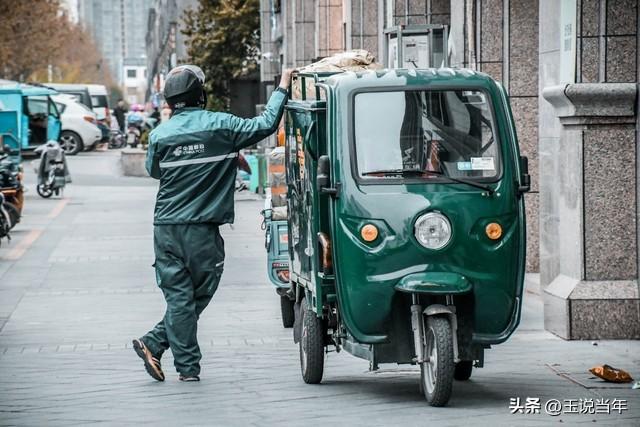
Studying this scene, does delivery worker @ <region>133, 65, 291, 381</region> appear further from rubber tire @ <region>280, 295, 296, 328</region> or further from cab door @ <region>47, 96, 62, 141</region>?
cab door @ <region>47, 96, 62, 141</region>

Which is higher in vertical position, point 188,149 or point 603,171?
point 188,149

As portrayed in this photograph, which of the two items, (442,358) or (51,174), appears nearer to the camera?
(442,358)

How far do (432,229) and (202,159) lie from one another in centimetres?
165

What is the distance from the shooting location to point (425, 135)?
8.16 metres

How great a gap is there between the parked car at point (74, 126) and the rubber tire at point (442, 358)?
46414 millimetres

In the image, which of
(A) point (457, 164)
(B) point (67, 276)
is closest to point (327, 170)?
(A) point (457, 164)

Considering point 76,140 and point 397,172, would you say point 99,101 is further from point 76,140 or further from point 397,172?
point 397,172

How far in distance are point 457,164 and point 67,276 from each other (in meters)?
8.77

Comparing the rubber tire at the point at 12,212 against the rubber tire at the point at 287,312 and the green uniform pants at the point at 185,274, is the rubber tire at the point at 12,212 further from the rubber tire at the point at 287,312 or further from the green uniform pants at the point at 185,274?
the green uniform pants at the point at 185,274

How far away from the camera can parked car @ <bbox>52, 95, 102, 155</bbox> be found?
53.6 m

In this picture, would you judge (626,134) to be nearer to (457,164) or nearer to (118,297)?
(457,164)

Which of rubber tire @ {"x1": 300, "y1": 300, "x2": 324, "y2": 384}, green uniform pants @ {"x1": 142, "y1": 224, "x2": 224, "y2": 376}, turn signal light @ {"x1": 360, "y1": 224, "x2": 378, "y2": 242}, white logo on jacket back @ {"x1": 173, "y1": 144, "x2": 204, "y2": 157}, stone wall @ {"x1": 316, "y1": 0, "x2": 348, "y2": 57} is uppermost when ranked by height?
stone wall @ {"x1": 316, "y1": 0, "x2": 348, "y2": 57}

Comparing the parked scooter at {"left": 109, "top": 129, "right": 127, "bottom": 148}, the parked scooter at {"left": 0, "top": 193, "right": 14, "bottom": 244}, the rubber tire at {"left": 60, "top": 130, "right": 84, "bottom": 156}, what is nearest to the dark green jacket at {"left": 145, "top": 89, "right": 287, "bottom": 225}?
the parked scooter at {"left": 0, "top": 193, "right": 14, "bottom": 244}

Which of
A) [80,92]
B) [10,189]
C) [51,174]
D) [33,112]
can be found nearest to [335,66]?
[10,189]
